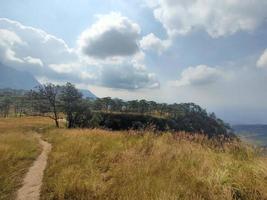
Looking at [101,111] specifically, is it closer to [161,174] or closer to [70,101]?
[70,101]

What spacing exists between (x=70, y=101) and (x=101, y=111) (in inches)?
3549

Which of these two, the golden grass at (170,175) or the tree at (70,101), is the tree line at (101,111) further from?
the golden grass at (170,175)

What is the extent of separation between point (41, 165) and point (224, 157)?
6.36 meters

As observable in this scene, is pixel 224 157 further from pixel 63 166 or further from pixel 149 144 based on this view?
pixel 63 166

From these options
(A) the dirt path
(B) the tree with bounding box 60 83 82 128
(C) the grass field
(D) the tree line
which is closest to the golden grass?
(C) the grass field

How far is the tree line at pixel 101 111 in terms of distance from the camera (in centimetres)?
6150

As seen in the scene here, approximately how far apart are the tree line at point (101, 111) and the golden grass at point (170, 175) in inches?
212

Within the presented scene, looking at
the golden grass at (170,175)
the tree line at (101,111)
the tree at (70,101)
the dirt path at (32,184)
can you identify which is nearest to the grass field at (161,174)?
the golden grass at (170,175)

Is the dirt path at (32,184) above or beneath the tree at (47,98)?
beneath

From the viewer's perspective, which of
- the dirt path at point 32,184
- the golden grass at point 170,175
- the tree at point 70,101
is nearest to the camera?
the golden grass at point 170,175

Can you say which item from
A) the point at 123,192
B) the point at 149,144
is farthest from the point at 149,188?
the point at 149,144

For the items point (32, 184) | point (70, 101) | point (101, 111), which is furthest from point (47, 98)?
point (101, 111)

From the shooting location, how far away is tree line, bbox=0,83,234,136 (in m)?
61.5

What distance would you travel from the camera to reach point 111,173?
8297 millimetres
